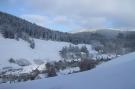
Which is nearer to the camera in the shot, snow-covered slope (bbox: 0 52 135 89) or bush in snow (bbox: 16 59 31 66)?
snow-covered slope (bbox: 0 52 135 89)

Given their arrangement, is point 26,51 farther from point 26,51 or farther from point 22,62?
point 22,62

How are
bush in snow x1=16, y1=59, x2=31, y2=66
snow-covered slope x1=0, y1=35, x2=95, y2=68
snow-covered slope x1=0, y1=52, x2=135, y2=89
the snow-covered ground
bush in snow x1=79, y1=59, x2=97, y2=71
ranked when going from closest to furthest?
1. snow-covered slope x1=0, y1=52, x2=135, y2=89
2. bush in snow x1=79, y1=59, x2=97, y2=71
3. bush in snow x1=16, y1=59, x2=31, y2=66
4. the snow-covered ground
5. snow-covered slope x1=0, y1=35, x2=95, y2=68

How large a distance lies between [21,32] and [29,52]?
1098 inches

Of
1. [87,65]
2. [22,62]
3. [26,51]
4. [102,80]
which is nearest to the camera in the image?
[102,80]

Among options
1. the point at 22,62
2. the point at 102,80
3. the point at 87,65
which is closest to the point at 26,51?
the point at 22,62

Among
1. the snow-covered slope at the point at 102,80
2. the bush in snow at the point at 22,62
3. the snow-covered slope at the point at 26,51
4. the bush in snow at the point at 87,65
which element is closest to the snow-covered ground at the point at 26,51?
the snow-covered slope at the point at 26,51

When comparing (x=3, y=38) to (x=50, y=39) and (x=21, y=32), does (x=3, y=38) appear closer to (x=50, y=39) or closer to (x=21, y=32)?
(x=21, y=32)

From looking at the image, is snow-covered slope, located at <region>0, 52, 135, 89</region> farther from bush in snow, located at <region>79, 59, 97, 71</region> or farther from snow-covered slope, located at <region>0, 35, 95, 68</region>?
snow-covered slope, located at <region>0, 35, 95, 68</region>

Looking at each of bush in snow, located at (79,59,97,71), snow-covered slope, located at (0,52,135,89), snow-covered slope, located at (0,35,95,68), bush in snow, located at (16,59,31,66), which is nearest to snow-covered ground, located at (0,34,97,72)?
snow-covered slope, located at (0,35,95,68)

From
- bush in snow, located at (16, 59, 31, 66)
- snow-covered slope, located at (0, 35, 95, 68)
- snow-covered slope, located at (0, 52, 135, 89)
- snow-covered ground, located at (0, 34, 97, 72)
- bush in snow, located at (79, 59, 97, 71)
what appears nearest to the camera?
snow-covered slope, located at (0, 52, 135, 89)

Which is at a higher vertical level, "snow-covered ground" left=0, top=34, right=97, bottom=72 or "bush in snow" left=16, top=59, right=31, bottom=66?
"snow-covered ground" left=0, top=34, right=97, bottom=72

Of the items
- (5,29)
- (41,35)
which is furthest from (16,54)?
(41,35)

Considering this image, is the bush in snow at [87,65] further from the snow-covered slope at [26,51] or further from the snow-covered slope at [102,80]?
the snow-covered slope at [26,51]

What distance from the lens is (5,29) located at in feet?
577
